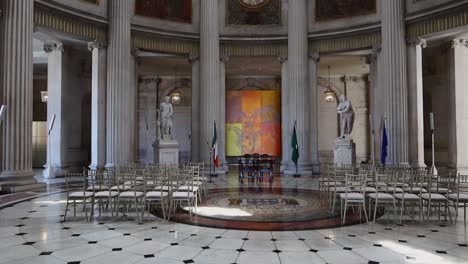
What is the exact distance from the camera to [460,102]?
14.0m

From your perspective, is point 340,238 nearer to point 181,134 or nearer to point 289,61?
point 289,61

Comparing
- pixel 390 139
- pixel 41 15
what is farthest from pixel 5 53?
pixel 390 139

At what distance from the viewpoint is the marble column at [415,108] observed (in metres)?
13.2

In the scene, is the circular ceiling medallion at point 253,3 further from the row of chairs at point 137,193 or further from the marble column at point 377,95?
the row of chairs at point 137,193

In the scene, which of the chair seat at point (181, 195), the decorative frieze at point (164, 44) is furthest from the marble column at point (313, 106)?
the chair seat at point (181, 195)

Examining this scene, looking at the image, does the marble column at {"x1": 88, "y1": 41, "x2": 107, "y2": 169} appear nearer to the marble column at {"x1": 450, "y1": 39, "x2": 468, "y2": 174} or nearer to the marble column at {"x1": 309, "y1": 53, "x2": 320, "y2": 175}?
the marble column at {"x1": 309, "y1": 53, "x2": 320, "y2": 175}

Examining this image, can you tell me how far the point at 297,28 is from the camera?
15305 mm

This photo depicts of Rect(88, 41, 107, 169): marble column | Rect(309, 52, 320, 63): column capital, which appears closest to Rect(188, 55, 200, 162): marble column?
Rect(88, 41, 107, 169): marble column

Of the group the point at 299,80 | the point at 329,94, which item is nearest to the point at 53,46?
the point at 299,80

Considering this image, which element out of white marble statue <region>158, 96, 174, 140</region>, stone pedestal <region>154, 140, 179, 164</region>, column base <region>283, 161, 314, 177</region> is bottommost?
column base <region>283, 161, 314, 177</region>

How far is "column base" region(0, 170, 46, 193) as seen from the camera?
9320 mm

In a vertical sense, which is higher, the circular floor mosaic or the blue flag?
the blue flag

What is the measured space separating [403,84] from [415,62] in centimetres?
100

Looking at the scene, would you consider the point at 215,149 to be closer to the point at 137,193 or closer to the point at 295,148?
the point at 295,148
